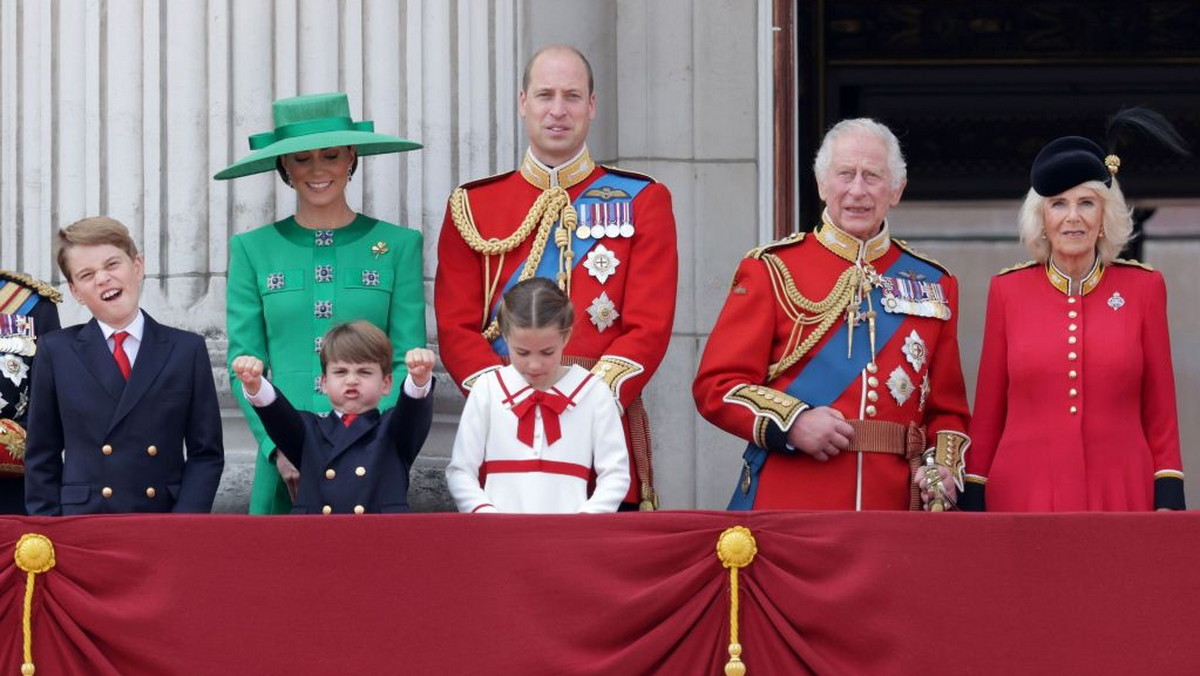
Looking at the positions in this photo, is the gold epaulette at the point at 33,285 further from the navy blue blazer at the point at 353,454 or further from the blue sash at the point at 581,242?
the blue sash at the point at 581,242

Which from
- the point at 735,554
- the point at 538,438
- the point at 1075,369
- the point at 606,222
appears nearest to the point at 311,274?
the point at 606,222

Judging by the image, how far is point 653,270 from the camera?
6.52 metres

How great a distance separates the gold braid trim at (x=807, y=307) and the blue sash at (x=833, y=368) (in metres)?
0.04

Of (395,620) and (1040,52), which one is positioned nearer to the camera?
(395,620)

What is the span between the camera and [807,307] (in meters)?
6.43

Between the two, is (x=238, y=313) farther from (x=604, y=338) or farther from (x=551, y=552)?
(x=551, y=552)

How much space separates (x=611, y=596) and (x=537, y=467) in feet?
1.94

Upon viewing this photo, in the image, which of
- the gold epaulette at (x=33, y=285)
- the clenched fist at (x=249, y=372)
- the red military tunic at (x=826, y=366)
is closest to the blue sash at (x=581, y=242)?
the red military tunic at (x=826, y=366)

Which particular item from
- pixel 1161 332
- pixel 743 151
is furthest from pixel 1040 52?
pixel 1161 332

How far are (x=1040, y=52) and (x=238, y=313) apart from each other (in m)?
4.77

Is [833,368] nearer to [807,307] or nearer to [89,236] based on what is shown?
[807,307]

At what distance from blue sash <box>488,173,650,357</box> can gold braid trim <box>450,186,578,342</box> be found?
0.02 m

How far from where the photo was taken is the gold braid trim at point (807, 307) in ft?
21.0

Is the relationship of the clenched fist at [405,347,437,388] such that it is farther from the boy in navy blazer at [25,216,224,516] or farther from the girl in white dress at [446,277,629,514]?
the boy in navy blazer at [25,216,224,516]
